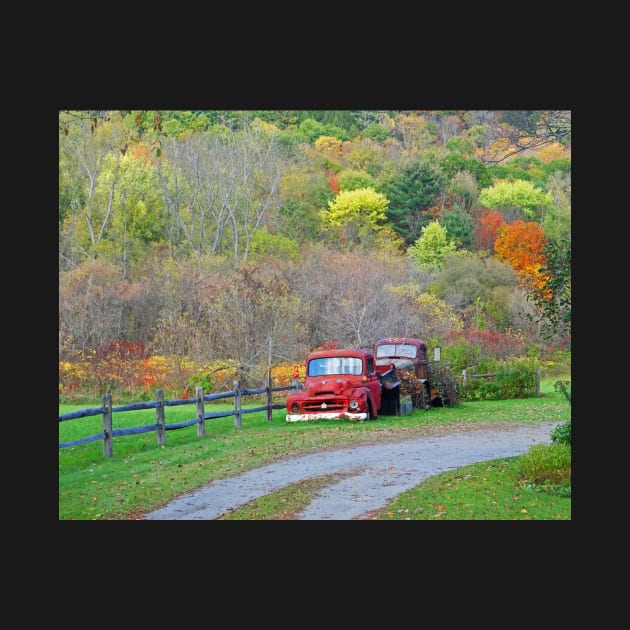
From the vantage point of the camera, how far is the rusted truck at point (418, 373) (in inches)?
882

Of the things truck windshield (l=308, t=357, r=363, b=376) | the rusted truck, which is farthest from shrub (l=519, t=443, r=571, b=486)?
the rusted truck

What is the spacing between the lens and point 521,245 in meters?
38.7

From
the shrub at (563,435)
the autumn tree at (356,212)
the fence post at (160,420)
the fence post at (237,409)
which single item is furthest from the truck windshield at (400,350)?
the autumn tree at (356,212)

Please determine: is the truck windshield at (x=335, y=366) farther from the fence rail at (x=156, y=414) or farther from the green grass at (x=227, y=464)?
the fence rail at (x=156, y=414)

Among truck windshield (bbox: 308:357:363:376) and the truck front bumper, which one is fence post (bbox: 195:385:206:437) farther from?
truck windshield (bbox: 308:357:363:376)

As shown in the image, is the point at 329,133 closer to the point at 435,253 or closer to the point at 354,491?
the point at 435,253

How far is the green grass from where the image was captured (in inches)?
424

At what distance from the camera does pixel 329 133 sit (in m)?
45.9

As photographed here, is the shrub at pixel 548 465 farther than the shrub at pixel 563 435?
No

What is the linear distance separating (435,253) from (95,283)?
43.6 ft

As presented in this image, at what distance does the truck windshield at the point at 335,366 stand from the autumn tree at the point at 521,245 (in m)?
19.0

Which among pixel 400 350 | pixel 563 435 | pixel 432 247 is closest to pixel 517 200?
pixel 432 247

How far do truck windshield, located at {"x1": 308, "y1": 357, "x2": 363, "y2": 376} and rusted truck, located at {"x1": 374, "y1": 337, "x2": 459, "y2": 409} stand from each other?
8.88 feet

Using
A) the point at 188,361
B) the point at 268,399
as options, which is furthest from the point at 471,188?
the point at 268,399
